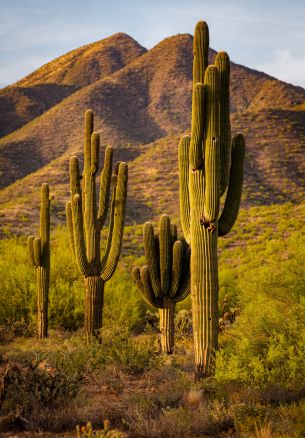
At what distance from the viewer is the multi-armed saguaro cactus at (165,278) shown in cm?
1264

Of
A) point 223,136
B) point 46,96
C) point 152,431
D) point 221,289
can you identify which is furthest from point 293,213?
point 46,96

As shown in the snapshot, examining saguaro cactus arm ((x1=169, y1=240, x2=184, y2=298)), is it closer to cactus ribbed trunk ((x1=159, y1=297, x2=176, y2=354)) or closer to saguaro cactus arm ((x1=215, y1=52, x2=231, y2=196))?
cactus ribbed trunk ((x1=159, y1=297, x2=176, y2=354))

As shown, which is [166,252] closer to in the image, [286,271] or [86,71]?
[286,271]

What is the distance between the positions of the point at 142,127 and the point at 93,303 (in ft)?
183

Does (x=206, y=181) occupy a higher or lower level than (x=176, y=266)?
higher

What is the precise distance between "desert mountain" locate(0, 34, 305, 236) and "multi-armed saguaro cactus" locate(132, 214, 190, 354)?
20994mm

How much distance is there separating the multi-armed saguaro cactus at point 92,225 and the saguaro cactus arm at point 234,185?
3754 millimetres

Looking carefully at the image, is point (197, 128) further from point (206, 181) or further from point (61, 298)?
point (61, 298)

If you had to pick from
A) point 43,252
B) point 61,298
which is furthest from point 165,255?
point 61,298

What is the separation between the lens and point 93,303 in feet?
43.4

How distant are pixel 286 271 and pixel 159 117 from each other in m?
60.5

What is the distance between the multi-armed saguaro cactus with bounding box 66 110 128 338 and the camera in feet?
43.4

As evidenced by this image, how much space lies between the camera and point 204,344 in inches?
371

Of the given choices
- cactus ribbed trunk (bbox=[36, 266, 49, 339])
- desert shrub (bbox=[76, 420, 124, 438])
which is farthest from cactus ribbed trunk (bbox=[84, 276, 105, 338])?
desert shrub (bbox=[76, 420, 124, 438])
